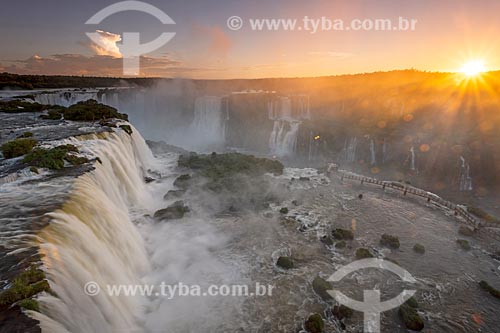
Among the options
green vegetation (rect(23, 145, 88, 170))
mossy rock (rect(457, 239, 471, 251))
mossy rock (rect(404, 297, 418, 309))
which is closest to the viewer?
mossy rock (rect(404, 297, 418, 309))

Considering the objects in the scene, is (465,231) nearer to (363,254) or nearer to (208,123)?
(363,254)

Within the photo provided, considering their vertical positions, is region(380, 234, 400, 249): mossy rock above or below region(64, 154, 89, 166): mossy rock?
below

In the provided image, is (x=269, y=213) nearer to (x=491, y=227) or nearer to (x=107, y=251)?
(x=107, y=251)

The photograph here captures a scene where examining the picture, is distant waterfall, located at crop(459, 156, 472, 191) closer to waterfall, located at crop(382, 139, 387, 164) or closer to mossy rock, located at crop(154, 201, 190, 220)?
waterfall, located at crop(382, 139, 387, 164)

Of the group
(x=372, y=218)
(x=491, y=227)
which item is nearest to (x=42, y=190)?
(x=372, y=218)

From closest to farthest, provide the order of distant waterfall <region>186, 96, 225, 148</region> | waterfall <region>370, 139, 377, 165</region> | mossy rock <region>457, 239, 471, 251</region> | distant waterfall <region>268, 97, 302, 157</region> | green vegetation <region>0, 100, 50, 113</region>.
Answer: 1. mossy rock <region>457, 239, 471, 251</region>
2. green vegetation <region>0, 100, 50, 113</region>
3. waterfall <region>370, 139, 377, 165</region>
4. distant waterfall <region>268, 97, 302, 157</region>
5. distant waterfall <region>186, 96, 225, 148</region>

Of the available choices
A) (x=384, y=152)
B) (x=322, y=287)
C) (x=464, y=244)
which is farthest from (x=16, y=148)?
(x=384, y=152)

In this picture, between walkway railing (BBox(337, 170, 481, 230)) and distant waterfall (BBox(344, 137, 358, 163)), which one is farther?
distant waterfall (BBox(344, 137, 358, 163))

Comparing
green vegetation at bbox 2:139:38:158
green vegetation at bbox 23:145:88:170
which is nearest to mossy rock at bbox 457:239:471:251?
green vegetation at bbox 23:145:88:170
